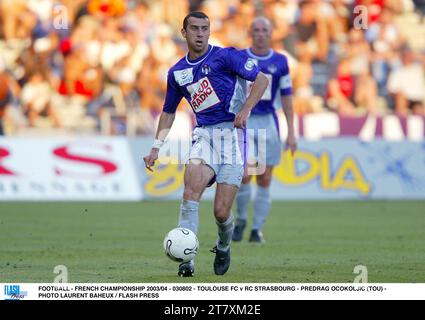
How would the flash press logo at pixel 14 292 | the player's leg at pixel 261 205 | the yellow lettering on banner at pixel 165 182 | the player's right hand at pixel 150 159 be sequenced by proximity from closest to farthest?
the flash press logo at pixel 14 292 < the player's right hand at pixel 150 159 < the player's leg at pixel 261 205 < the yellow lettering on banner at pixel 165 182

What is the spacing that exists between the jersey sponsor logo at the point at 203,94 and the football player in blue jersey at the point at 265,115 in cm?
363

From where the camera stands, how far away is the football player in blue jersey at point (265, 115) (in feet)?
45.6

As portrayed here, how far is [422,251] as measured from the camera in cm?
1279

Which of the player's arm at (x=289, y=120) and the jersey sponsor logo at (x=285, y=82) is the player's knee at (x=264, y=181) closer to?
the player's arm at (x=289, y=120)

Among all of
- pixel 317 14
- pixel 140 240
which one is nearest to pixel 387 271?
pixel 140 240

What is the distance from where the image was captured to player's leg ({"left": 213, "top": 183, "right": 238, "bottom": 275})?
33.5 ft

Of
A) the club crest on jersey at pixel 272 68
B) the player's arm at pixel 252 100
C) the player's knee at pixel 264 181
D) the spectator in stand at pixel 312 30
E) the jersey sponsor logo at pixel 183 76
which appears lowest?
the player's knee at pixel 264 181

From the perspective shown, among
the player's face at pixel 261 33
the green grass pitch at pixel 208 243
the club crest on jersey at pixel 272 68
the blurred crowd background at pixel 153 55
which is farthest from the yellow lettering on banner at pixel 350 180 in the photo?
the player's face at pixel 261 33

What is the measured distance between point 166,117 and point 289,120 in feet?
11.1

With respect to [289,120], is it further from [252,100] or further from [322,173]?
[322,173]

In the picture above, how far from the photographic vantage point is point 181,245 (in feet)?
31.8

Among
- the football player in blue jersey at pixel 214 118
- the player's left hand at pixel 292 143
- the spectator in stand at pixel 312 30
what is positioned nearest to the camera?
the football player in blue jersey at pixel 214 118

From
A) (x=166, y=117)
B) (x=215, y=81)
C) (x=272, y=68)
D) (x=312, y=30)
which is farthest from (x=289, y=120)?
(x=312, y=30)

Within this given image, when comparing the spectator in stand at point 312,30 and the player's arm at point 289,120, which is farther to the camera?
the spectator in stand at point 312,30
